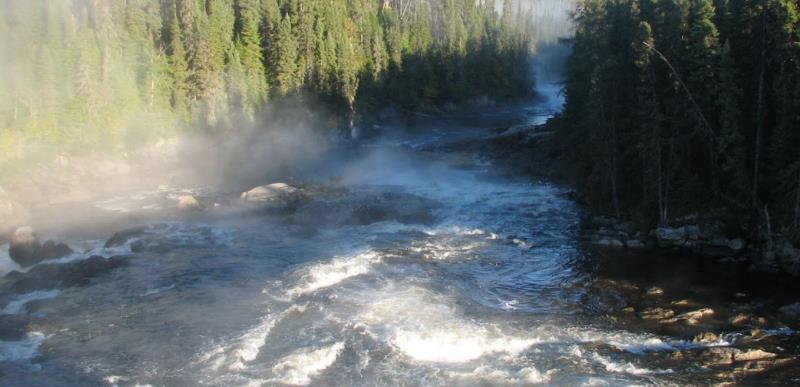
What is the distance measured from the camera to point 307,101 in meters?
83.6

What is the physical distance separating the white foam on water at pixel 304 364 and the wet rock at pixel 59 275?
47.2 feet

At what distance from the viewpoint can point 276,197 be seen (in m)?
48.7

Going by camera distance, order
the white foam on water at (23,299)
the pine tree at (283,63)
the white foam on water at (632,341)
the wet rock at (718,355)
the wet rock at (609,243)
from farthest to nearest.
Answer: the pine tree at (283,63) → the wet rock at (609,243) → the white foam on water at (23,299) → the white foam on water at (632,341) → the wet rock at (718,355)

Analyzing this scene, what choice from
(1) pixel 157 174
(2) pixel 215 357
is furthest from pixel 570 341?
(1) pixel 157 174

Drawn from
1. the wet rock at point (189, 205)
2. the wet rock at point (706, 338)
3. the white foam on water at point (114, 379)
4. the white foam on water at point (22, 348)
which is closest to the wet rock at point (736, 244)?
the wet rock at point (706, 338)

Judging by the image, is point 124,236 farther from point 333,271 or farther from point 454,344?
point 454,344

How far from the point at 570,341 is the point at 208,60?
61.9 meters

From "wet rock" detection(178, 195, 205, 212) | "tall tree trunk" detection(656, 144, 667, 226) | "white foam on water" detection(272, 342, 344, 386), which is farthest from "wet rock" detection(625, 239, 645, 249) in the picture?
"wet rock" detection(178, 195, 205, 212)

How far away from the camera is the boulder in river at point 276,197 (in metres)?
47.4

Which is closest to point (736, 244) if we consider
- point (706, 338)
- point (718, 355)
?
point (706, 338)

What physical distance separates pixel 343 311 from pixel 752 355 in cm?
1615

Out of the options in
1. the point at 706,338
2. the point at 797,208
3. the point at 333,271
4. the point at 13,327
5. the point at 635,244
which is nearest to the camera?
the point at 706,338

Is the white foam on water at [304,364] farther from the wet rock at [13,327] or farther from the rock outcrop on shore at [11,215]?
the rock outcrop on shore at [11,215]

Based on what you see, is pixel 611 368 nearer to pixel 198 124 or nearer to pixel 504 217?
pixel 504 217
